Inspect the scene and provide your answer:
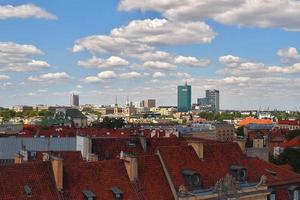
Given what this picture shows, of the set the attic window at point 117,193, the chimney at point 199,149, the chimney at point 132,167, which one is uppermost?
the chimney at point 199,149

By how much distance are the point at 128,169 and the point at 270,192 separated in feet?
49.7

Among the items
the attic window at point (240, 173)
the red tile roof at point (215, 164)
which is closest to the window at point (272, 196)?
the red tile roof at point (215, 164)

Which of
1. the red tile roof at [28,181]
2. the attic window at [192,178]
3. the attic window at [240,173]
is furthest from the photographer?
the attic window at [240,173]

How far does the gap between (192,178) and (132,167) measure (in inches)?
235

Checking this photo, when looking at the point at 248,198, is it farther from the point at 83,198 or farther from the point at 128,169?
the point at 83,198

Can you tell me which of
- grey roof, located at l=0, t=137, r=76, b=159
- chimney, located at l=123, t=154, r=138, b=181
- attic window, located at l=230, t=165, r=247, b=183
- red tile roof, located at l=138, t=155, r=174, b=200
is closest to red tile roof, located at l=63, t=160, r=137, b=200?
chimney, located at l=123, t=154, r=138, b=181

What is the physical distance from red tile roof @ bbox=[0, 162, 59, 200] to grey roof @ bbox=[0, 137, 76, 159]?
40.2m

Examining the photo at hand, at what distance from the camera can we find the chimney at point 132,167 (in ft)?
138

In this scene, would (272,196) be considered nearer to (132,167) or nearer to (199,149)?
(199,149)

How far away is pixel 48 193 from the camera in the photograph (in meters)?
37.0

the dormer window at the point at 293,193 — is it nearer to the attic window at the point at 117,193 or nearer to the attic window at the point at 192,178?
the attic window at the point at 192,178

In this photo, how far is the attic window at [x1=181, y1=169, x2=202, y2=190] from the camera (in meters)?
44.0

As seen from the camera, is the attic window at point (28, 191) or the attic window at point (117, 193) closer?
the attic window at point (28, 191)

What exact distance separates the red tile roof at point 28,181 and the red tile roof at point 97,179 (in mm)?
1357
